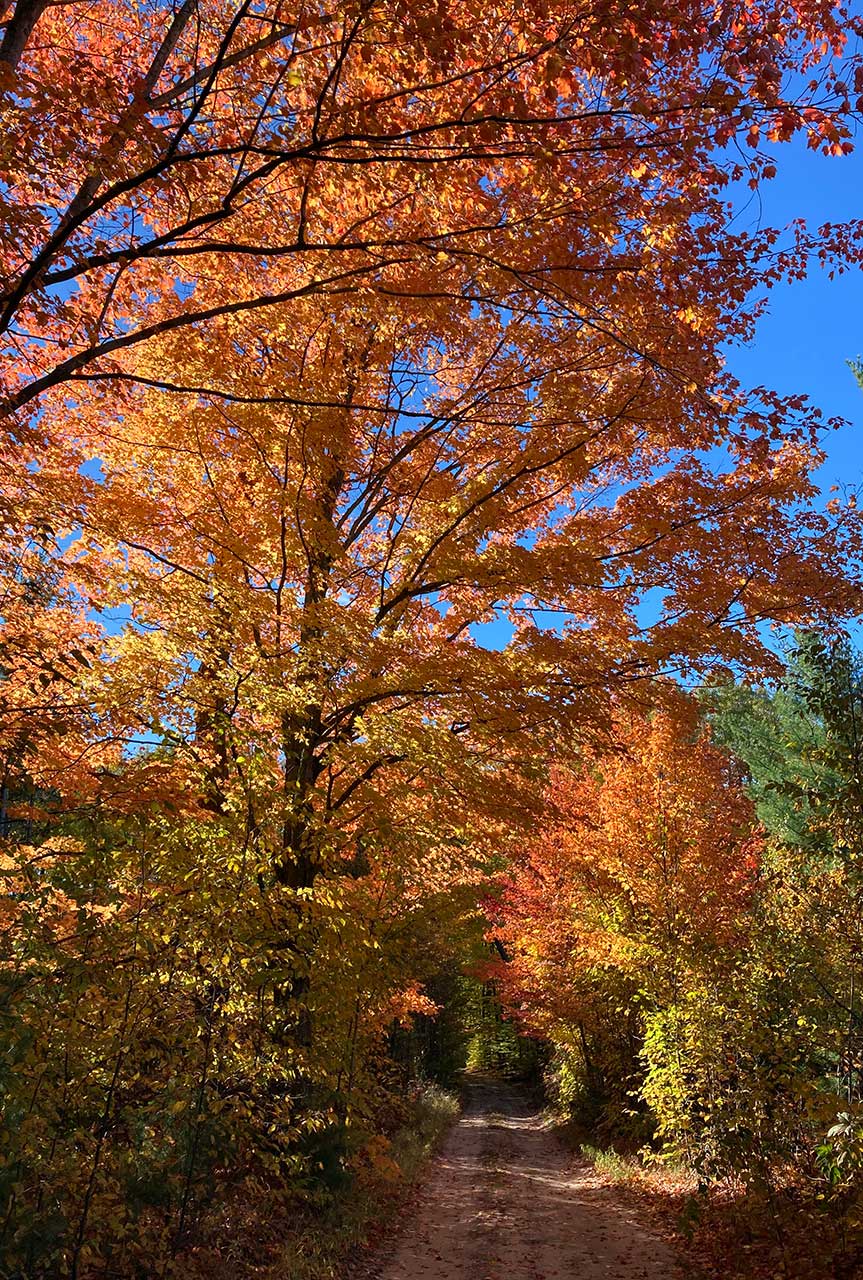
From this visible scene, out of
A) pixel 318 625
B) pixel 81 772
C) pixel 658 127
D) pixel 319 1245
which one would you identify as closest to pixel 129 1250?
pixel 319 1245

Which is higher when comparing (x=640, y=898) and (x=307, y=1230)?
(x=640, y=898)

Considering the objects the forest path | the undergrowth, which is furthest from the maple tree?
the forest path

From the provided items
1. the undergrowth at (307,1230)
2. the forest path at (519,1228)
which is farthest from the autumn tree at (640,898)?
the undergrowth at (307,1230)

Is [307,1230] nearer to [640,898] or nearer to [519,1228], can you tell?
[519,1228]

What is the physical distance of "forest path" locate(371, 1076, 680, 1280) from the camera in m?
7.72

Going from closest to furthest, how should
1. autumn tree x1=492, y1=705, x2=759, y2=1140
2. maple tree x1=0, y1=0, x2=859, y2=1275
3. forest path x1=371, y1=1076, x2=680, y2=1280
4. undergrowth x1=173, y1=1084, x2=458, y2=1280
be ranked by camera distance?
maple tree x1=0, y1=0, x2=859, y2=1275 → undergrowth x1=173, y1=1084, x2=458, y2=1280 → forest path x1=371, y1=1076, x2=680, y2=1280 → autumn tree x1=492, y1=705, x2=759, y2=1140

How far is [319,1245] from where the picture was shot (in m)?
7.33

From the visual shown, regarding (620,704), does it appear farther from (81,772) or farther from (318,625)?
(81,772)

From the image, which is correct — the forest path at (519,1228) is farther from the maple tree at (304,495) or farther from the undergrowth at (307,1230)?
the maple tree at (304,495)

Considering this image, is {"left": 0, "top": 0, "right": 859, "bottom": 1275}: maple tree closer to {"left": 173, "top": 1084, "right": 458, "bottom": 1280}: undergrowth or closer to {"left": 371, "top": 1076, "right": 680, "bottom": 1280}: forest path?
{"left": 173, "top": 1084, "right": 458, "bottom": 1280}: undergrowth

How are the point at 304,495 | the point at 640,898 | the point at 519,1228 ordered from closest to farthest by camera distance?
the point at 304,495 < the point at 519,1228 < the point at 640,898

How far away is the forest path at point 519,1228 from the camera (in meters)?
7.72

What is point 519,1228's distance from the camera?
31.4 ft

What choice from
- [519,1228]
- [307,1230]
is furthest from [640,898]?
[307,1230]
